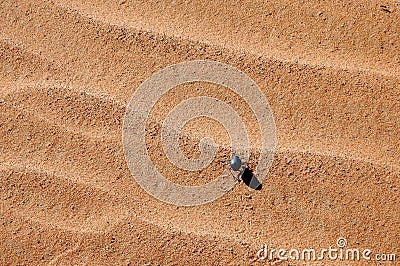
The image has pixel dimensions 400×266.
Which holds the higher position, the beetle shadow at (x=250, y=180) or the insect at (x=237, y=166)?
the insect at (x=237, y=166)

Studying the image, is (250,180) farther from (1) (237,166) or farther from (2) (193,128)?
(2) (193,128)

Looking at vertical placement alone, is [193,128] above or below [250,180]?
above

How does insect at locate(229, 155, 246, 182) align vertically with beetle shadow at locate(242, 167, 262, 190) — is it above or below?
above

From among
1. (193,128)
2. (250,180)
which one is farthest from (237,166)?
(193,128)
